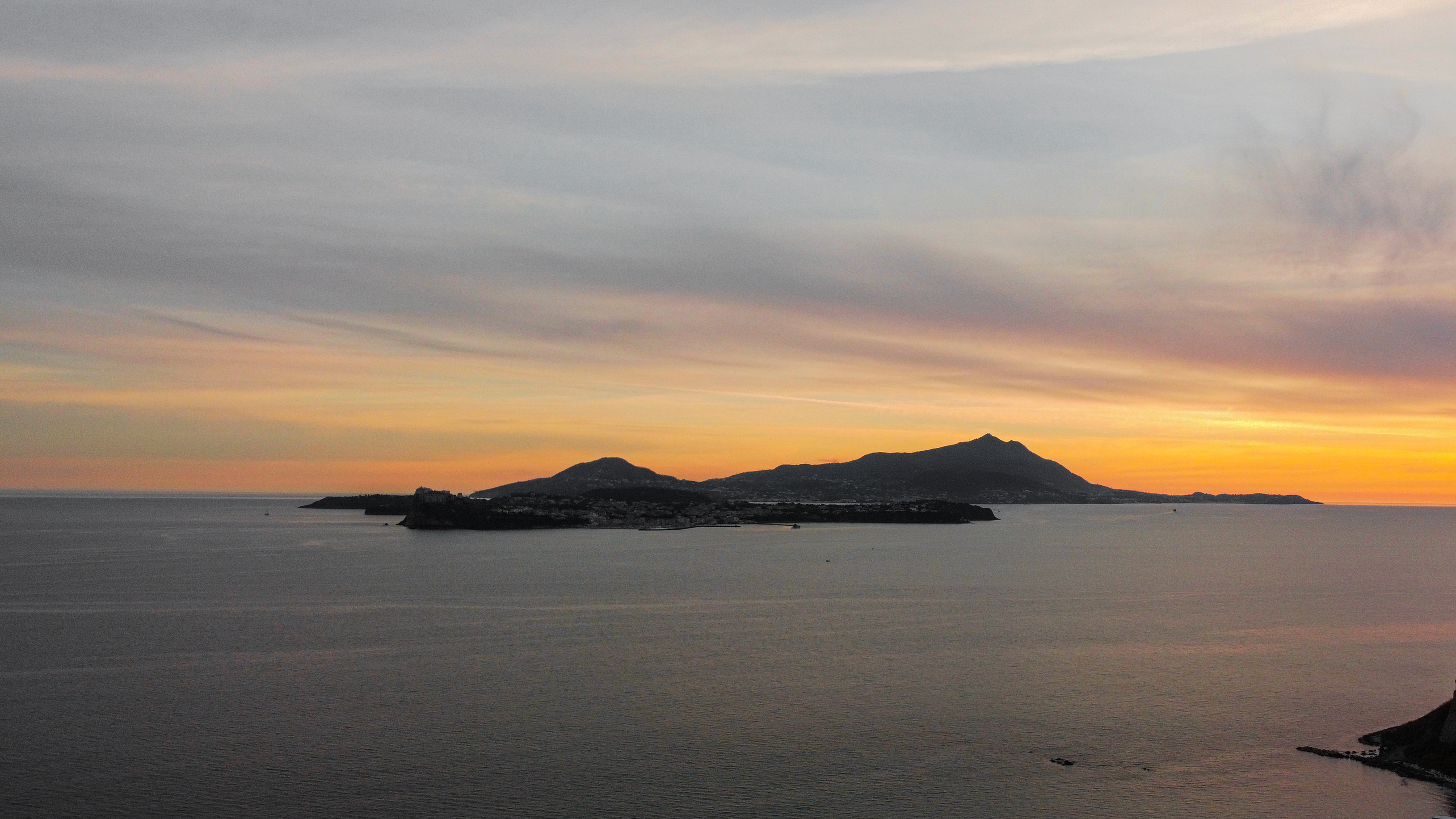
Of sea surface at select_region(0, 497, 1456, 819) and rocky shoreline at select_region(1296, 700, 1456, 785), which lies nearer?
sea surface at select_region(0, 497, 1456, 819)

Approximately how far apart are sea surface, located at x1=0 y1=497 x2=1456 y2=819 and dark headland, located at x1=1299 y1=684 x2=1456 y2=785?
116 cm

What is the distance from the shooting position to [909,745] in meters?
36.5

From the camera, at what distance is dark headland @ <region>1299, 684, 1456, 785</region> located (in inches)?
1303

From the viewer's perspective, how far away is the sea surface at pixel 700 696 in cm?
3136

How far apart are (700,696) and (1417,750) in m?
28.1

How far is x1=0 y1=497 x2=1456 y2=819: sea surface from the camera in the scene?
3136 cm

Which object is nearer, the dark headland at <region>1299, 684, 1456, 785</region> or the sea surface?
the sea surface

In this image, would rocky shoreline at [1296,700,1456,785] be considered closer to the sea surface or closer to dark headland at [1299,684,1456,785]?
dark headland at [1299,684,1456,785]

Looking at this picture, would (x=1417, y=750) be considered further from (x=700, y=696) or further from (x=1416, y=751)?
(x=700, y=696)

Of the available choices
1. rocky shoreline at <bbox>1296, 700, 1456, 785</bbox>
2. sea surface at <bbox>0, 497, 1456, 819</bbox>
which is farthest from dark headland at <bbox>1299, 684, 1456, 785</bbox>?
sea surface at <bbox>0, 497, 1456, 819</bbox>

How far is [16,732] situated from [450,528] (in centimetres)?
16116

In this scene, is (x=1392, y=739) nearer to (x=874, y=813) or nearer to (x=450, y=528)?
(x=874, y=813)

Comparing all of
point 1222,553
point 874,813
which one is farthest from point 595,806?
point 1222,553

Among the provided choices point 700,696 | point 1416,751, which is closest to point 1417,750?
point 1416,751
